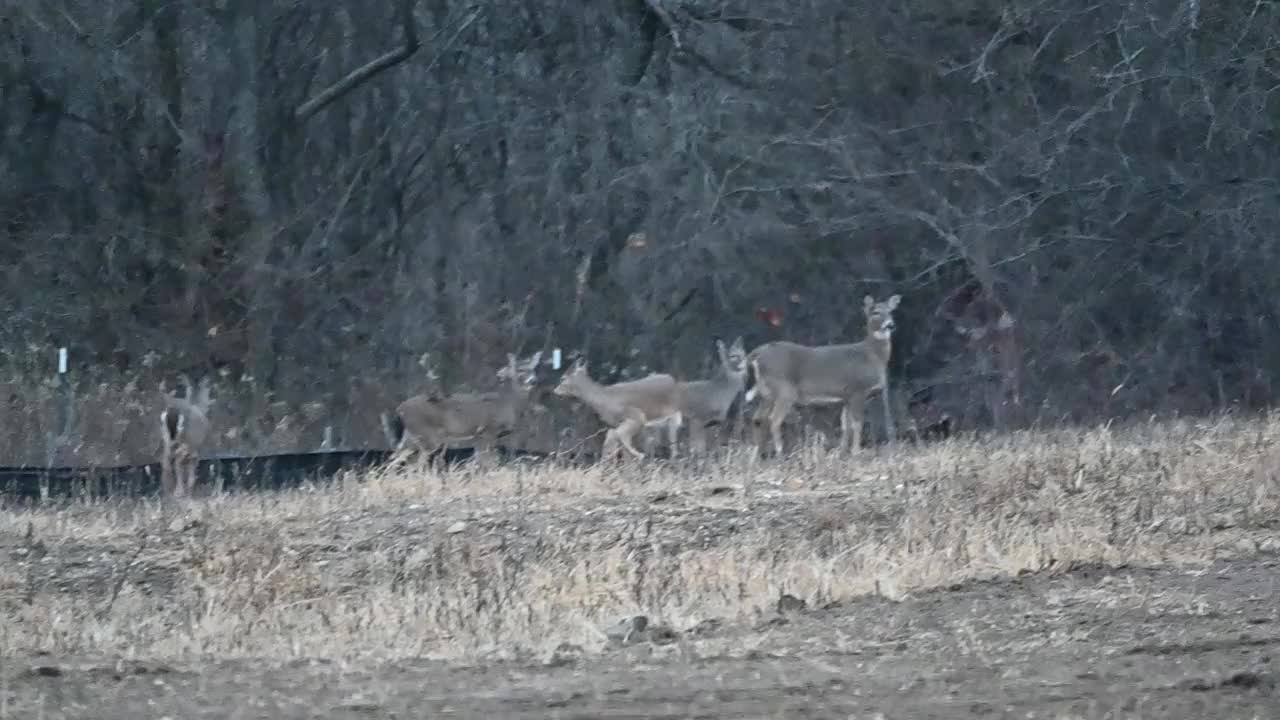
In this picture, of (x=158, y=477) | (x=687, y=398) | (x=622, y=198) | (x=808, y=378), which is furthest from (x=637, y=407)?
(x=158, y=477)

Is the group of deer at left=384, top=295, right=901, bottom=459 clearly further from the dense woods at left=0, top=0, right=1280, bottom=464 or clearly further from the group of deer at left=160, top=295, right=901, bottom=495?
the dense woods at left=0, top=0, right=1280, bottom=464

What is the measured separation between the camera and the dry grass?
372 inches

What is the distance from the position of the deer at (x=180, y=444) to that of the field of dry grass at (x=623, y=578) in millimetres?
1367

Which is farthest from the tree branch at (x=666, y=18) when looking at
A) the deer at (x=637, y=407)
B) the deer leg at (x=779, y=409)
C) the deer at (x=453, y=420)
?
the deer at (x=453, y=420)

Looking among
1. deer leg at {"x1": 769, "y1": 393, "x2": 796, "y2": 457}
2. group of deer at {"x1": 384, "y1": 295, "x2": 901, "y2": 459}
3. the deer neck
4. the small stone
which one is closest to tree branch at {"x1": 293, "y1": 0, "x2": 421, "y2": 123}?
group of deer at {"x1": 384, "y1": 295, "x2": 901, "y2": 459}

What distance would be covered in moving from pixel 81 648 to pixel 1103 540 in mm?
5324

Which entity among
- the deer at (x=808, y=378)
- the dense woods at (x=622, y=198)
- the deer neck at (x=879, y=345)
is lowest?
the deer at (x=808, y=378)

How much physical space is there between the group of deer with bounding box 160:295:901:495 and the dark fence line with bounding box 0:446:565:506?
1.93m

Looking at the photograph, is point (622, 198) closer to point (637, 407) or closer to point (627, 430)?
point (637, 407)

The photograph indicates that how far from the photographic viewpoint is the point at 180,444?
54.0 feet

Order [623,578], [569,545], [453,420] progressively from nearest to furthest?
[623,578] < [569,545] < [453,420]

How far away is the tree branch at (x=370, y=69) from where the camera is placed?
23750mm

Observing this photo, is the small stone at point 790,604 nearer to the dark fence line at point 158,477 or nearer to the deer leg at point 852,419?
the dark fence line at point 158,477

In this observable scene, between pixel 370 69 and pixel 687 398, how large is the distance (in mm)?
6566
